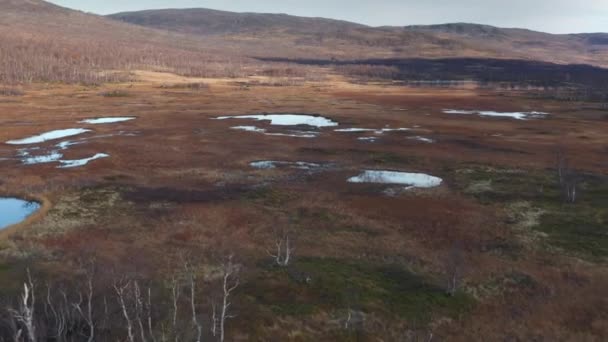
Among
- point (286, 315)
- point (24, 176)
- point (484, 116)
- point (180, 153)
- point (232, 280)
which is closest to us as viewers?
point (286, 315)

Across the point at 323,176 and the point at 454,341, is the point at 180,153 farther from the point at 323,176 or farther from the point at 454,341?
the point at 454,341

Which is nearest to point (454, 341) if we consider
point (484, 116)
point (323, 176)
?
point (323, 176)

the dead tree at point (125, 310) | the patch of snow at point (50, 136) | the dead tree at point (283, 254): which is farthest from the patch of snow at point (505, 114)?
the dead tree at point (125, 310)

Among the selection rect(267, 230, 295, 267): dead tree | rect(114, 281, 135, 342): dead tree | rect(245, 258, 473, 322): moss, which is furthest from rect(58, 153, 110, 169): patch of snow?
rect(245, 258, 473, 322): moss

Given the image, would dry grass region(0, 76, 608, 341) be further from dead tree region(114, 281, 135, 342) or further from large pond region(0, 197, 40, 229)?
dead tree region(114, 281, 135, 342)

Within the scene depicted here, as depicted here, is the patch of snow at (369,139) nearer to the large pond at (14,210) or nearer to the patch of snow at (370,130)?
the patch of snow at (370,130)

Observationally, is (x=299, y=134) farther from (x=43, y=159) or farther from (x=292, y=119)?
(x=43, y=159)

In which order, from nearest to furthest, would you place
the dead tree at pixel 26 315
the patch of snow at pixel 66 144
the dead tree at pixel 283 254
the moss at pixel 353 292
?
the dead tree at pixel 26 315
the moss at pixel 353 292
the dead tree at pixel 283 254
the patch of snow at pixel 66 144
